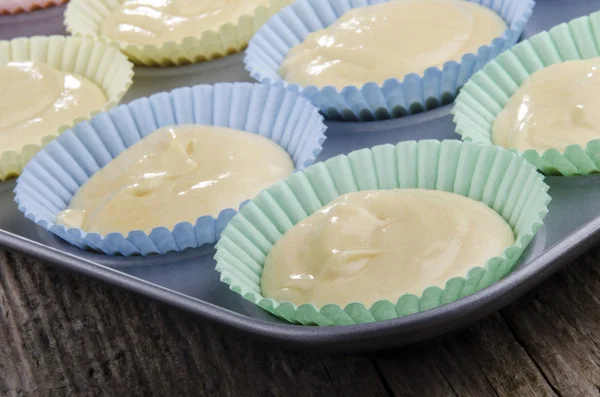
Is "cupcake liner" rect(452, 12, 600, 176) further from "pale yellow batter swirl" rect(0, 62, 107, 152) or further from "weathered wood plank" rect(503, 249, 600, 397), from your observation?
"pale yellow batter swirl" rect(0, 62, 107, 152)

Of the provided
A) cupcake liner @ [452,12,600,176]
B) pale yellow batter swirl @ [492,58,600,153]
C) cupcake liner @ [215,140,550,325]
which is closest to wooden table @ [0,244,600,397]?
cupcake liner @ [215,140,550,325]

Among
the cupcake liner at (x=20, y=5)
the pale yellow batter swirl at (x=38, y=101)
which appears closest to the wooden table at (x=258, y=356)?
the pale yellow batter swirl at (x=38, y=101)

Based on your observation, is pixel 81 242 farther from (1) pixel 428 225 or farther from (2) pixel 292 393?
(1) pixel 428 225

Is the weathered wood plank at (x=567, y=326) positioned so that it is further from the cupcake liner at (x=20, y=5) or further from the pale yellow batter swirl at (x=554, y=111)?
the cupcake liner at (x=20, y=5)

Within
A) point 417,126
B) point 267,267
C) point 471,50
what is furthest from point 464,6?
point 267,267

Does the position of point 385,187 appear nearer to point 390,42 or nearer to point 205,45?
point 390,42
